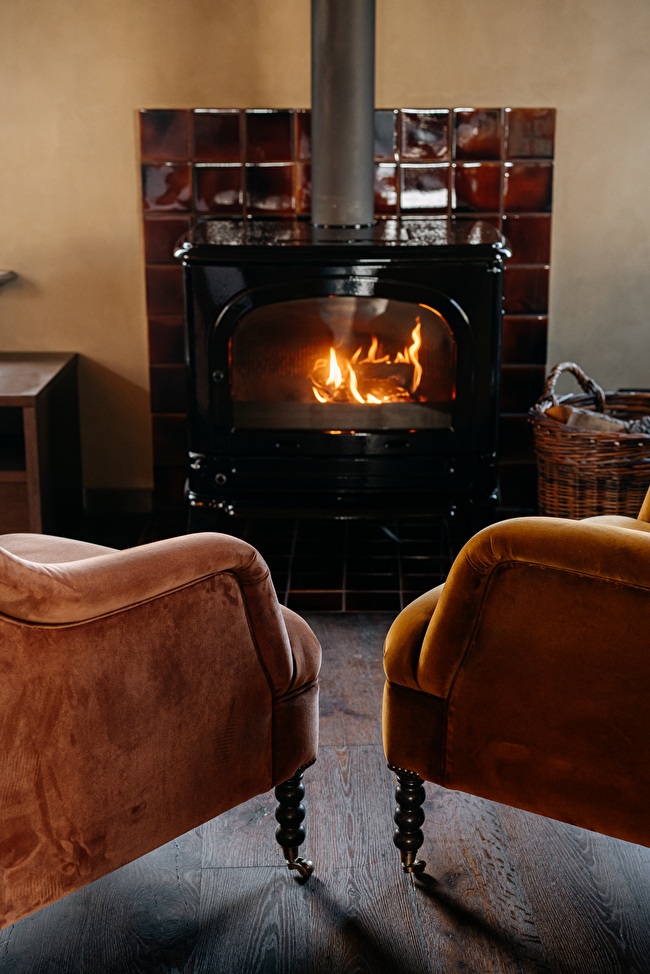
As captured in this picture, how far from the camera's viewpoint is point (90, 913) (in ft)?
5.35

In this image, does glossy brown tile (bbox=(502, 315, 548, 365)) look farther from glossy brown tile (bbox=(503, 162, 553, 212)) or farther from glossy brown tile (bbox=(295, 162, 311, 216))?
glossy brown tile (bbox=(295, 162, 311, 216))

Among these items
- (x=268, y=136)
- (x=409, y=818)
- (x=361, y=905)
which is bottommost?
(x=361, y=905)

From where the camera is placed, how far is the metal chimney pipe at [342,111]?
272 centimetres

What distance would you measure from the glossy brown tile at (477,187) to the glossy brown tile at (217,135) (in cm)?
65

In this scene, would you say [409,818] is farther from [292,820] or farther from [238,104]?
[238,104]

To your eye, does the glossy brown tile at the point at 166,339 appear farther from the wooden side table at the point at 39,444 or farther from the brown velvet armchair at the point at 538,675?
the brown velvet armchair at the point at 538,675

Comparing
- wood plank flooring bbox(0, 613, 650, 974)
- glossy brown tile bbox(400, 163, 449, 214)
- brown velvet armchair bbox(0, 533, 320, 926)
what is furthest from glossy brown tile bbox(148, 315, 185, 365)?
brown velvet armchair bbox(0, 533, 320, 926)

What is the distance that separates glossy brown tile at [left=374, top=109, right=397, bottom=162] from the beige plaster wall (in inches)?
1.5

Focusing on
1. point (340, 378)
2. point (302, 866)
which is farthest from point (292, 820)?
point (340, 378)

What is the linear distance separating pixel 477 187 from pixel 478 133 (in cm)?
15

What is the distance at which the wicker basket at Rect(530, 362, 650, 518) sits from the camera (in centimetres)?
281

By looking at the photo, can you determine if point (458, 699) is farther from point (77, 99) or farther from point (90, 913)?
point (77, 99)

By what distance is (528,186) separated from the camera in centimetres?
318

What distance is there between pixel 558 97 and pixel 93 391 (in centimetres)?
165
